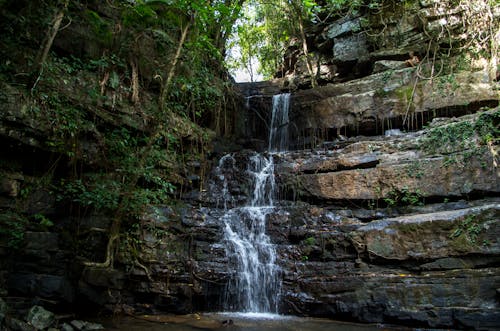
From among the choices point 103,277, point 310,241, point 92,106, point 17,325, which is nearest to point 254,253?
point 310,241

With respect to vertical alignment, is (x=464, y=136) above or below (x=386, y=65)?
below

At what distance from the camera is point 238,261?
21.3 ft

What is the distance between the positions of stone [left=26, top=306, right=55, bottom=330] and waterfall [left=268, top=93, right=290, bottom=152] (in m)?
8.36

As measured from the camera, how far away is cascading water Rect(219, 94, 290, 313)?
6.04 m

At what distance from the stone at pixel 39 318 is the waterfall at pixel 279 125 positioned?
27.4ft

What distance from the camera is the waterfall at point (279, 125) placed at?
38.3 ft

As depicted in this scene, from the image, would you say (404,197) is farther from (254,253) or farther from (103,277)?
(103,277)

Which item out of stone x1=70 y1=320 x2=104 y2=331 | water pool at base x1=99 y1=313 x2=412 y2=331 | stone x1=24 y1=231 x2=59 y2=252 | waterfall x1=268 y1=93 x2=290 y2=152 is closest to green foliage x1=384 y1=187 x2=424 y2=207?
water pool at base x1=99 y1=313 x2=412 y2=331

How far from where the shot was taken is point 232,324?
195 inches

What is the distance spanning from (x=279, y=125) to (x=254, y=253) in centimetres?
618

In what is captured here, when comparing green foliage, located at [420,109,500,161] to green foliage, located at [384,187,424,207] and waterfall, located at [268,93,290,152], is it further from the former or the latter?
waterfall, located at [268,93,290,152]

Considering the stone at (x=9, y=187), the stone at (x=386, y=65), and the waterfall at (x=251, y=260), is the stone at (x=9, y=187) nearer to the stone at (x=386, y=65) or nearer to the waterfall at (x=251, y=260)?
the waterfall at (x=251, y=260)

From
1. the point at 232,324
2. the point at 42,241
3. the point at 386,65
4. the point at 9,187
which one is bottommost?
the point at 232,324

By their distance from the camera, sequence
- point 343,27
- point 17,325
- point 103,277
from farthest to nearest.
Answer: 1. point 343,27
2. point 103,277
3. point 17,325
